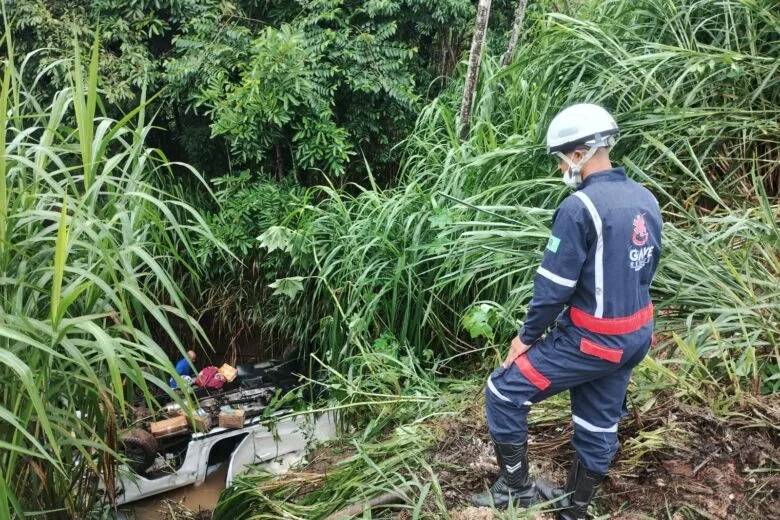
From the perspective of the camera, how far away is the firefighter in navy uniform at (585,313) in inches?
75.9

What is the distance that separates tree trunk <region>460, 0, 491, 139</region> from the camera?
4.03 meters

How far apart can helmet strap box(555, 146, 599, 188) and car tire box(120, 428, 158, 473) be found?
2.83m

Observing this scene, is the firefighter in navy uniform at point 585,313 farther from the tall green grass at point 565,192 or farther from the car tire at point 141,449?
the car tire at point 141,449

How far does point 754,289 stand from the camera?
112 inches

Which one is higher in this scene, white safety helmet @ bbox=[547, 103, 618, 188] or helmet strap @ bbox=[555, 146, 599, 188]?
white safety helmet @ bbox=[547, 103, 618, 188]

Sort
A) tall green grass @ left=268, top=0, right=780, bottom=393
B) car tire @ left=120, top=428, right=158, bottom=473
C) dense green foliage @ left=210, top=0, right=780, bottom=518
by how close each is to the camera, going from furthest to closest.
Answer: car tire @ left=120, top=428, right=158, bottom=473, tall green grass @ left=268, top=0, right=780, bottom=393, dense green foliage @ left=210, top=0, right=780, bottom=518

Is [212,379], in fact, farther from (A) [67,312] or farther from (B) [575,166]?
(B) [575,166]

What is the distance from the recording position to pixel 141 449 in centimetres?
358

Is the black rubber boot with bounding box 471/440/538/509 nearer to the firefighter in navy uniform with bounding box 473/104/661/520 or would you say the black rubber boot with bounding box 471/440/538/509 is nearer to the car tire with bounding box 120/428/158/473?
the firefighter in navy uniform with bounding box 473/104/661/520

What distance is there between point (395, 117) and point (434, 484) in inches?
147

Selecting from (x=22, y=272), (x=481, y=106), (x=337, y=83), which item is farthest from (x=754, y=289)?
(x=337, y=83)

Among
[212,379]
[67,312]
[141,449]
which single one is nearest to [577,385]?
[67,312]

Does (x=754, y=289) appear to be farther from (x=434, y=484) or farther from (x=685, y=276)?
(x=434, y=484)

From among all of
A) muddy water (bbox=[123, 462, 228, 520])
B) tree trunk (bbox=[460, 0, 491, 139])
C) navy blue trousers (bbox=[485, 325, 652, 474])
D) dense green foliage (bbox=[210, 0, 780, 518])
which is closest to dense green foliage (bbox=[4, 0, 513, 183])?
dense green foliage (bbox=[210, 0, 780, 518])
